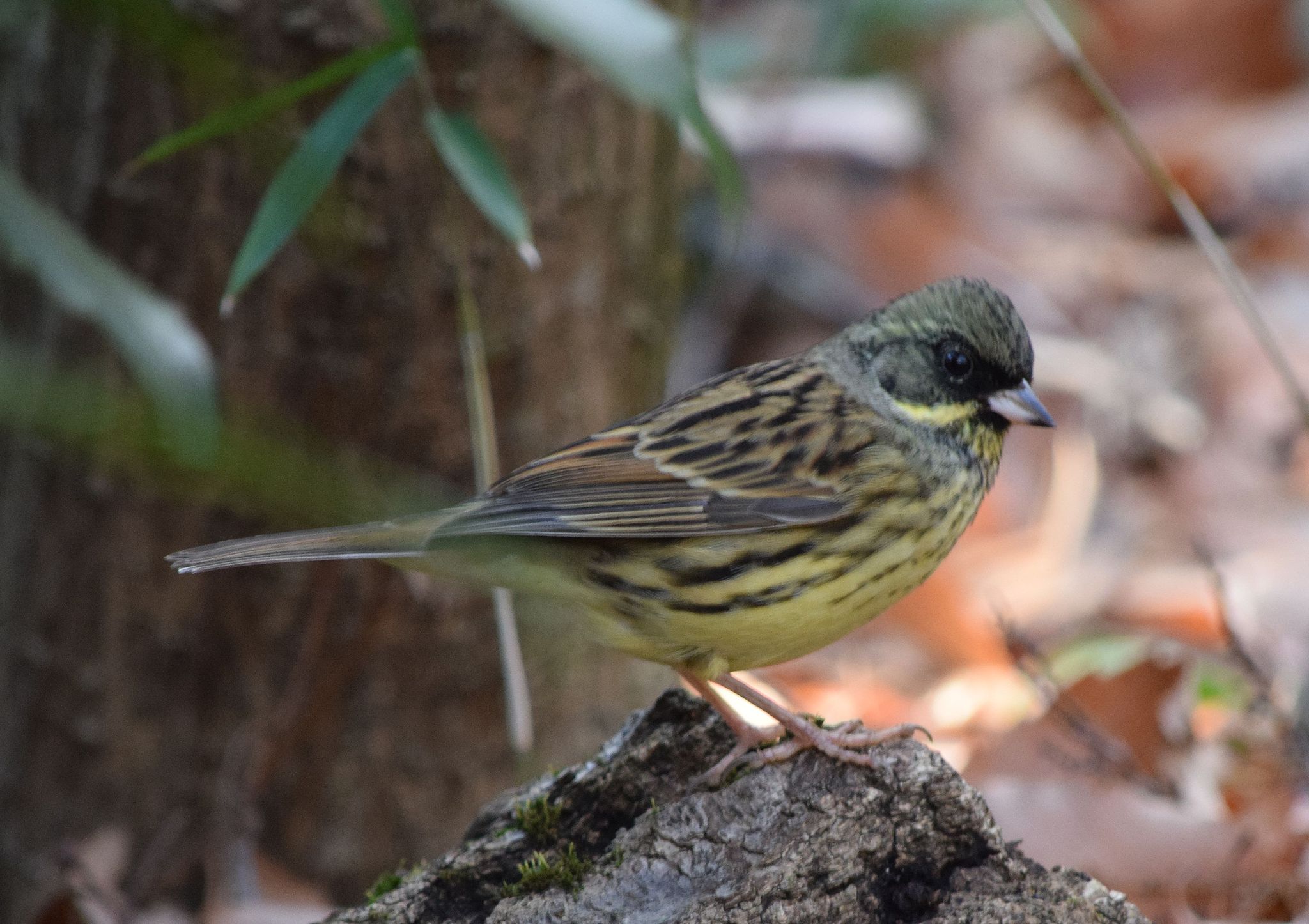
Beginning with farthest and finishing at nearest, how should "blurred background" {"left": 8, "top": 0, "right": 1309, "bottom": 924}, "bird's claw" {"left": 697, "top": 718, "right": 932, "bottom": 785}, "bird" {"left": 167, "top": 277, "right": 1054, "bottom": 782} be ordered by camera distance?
"blurred background" {"left": 8, "top": 0, "right": 1309, "bottom": 924}, "bird" {"left": 167, "top": 277, "right": 1054, "bottom": 782}, "bird's claw" {"left": 697, "top": 718, "right": 932, "bottom": 785}

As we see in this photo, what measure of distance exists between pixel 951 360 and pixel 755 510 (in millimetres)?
612

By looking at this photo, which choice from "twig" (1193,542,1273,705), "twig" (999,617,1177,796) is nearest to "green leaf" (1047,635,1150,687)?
"twig" (999,617,1177,796)

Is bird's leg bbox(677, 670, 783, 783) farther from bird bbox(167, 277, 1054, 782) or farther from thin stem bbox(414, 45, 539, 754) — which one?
thin stem bbox(414, 45, 539, 754)

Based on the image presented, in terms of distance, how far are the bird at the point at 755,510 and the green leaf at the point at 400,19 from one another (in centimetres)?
103

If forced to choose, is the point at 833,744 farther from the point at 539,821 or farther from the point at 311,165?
the point at 311,165

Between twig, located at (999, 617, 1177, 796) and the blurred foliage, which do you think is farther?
twig, located at (999, 617, 1177, 796)

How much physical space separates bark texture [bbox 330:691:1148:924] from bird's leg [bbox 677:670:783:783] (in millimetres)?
117

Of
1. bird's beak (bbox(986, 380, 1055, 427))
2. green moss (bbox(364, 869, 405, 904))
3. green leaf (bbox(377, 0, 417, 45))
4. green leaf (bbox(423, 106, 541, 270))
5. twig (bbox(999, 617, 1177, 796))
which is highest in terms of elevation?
green leaf (bbox(377, 0, 417, 45))

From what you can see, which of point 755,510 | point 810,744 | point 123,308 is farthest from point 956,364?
point 123,308

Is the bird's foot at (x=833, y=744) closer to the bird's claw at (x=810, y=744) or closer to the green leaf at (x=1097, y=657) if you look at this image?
the bird's claw at (x=810, y=744)

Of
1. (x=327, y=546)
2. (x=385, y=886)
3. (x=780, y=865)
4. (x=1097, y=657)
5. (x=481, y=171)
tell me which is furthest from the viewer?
(x=1097, y=657)

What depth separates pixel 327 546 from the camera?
339 centimetres

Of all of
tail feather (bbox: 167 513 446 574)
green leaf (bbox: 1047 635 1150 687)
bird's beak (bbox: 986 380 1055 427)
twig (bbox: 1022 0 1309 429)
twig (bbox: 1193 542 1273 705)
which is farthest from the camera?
green leaf (bbox: 1047 635 1150 687)

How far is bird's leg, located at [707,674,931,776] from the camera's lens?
9.27 ft
